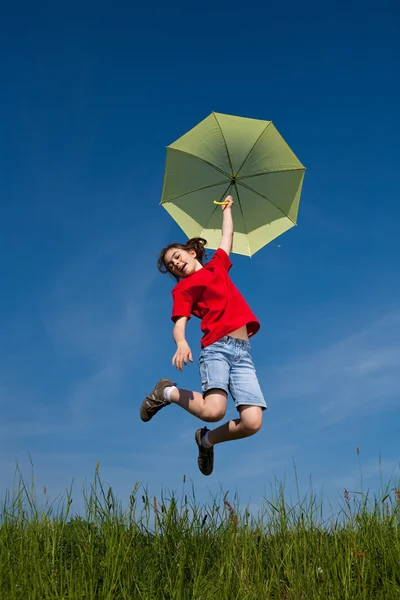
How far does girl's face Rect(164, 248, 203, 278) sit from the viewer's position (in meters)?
6.61

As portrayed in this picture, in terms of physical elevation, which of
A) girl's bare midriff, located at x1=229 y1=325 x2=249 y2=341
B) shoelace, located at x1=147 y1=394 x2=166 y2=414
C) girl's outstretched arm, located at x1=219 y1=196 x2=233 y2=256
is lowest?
shoelace, located at x1=147 y1=394 x2=166 y2=414

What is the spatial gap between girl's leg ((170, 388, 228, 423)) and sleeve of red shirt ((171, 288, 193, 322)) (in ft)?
2.58

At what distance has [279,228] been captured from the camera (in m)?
7.40

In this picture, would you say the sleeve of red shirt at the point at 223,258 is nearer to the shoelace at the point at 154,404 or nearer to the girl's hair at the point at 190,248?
the girl's hair at the point at 190,248

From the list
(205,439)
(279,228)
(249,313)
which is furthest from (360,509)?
(279,228)

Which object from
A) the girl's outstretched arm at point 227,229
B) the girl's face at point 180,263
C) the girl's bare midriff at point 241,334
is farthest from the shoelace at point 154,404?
the girl's outstretched arm at point 227,229

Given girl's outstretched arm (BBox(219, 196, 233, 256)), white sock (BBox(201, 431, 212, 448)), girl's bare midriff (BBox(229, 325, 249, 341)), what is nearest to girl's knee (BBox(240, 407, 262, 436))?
white sock (BBox(201, 431, 212, 448))

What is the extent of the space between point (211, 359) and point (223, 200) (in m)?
2.18

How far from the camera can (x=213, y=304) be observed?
618cm

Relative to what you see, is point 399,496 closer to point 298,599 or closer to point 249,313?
point 298,599

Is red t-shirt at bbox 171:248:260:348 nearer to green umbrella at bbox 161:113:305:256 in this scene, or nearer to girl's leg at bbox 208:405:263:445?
girl's leg at bbox 208:405:263:445

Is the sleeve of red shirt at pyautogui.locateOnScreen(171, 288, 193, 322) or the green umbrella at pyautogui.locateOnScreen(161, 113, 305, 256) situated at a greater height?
the green umbrella at pyautogui.locateOnScreen(161, 113, 305, 256)

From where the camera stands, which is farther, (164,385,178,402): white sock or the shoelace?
the shoelace

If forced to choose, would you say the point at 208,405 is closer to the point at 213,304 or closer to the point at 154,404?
the point at 154,404
